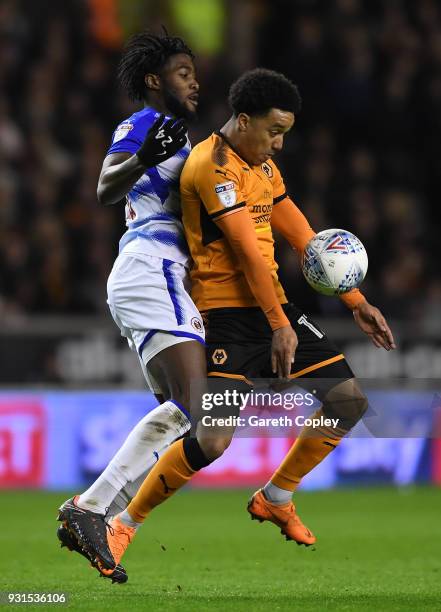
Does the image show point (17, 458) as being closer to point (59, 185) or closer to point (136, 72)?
point (59, 185)

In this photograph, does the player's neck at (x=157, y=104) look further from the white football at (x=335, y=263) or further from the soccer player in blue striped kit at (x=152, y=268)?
the white football at (x=335, y=263)

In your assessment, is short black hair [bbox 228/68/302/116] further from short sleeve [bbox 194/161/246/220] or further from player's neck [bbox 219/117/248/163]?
short sleeve [bbox 194/161/246/220]

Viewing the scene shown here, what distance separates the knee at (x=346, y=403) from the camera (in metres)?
5.76

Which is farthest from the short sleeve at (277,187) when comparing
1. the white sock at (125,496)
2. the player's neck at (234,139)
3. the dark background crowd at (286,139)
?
the dark background crowd at (286,139)

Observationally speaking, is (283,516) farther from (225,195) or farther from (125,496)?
(225,195)

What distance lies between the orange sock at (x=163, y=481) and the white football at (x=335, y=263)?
894mm

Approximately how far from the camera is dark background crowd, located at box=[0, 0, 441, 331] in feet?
38.7

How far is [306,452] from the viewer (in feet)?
19.5

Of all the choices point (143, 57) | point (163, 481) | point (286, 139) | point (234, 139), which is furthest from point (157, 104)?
point (286, 139)

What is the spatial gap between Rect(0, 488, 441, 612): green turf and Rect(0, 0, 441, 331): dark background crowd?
6.97ft

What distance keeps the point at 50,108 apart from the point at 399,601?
843cm

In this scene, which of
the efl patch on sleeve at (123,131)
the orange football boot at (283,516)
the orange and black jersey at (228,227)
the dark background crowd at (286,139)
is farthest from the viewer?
the dark background crowd at (286,139)

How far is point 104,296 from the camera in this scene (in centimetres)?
1164

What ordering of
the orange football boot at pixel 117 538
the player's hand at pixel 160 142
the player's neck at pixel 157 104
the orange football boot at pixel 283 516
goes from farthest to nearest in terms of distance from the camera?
the orange football boot at pixel 283 516 → the player's neck at pixel 157 104 → the orange football boot at pixel 117 538 → the player's hand at pixel 160 142
